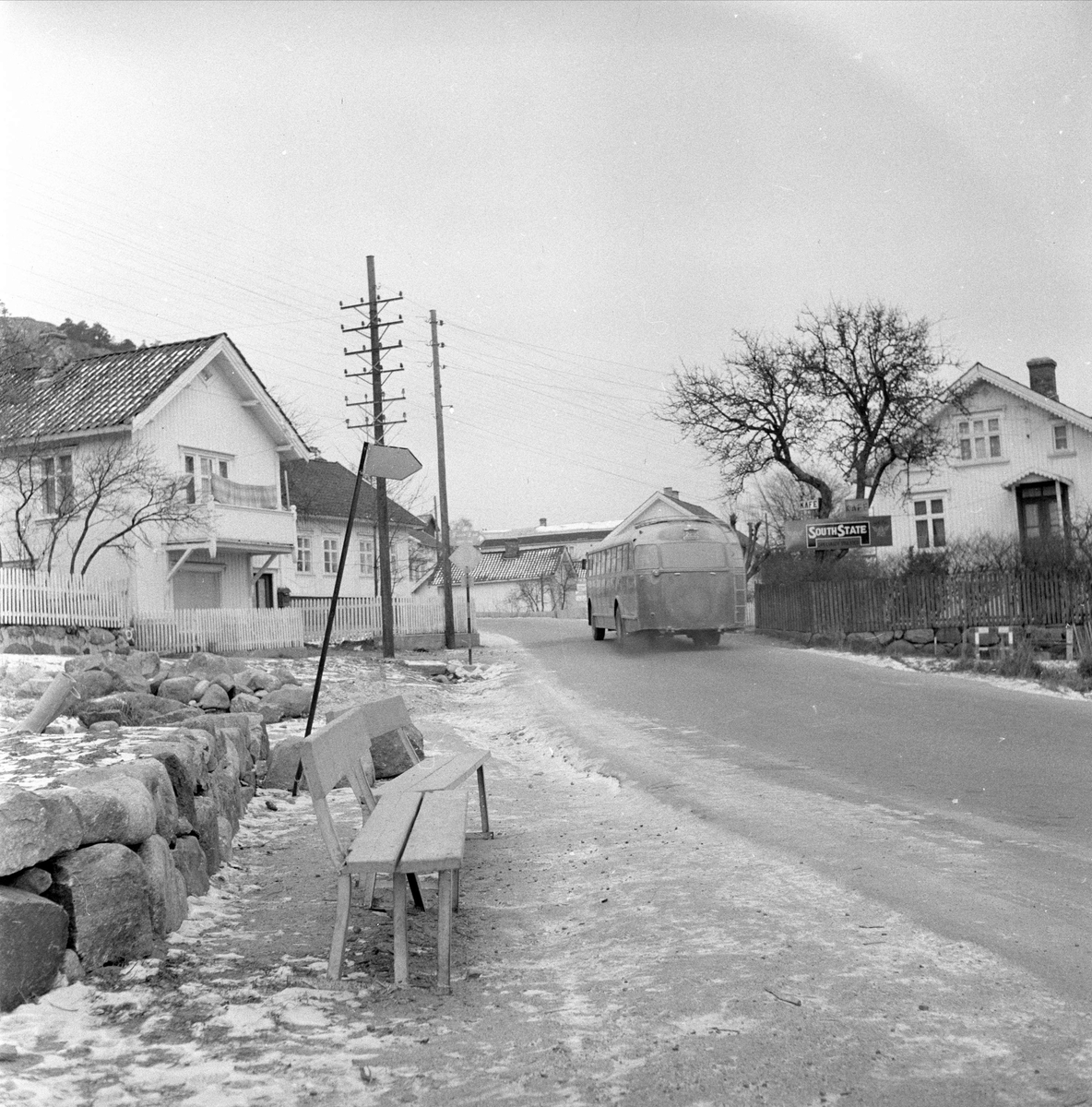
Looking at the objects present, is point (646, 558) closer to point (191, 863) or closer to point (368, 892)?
point (368, 892)

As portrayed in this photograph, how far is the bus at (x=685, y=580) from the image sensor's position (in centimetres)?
2906

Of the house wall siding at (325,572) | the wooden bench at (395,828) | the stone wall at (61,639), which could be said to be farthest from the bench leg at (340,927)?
the house wall siding at (325,572)

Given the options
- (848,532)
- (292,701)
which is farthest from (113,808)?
(848,532)

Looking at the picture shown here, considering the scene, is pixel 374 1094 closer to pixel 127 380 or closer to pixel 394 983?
pixel 394 983

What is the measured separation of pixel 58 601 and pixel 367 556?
2416 centimetres

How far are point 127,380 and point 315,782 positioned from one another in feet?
92.3

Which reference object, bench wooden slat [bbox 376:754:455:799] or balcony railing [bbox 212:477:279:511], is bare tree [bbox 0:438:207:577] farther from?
bench wooden slat [bbox 376:754:455:799]

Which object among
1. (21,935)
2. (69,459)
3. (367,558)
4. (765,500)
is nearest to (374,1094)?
(21,935)

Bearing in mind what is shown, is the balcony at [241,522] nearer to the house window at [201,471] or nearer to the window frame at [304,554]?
the house window at [201,471]

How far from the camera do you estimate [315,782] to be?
5.50 meters

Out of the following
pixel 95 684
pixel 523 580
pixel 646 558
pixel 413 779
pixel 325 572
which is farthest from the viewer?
pixel 523 580

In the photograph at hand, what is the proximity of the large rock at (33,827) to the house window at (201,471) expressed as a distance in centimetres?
2716

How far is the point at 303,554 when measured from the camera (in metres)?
47.0

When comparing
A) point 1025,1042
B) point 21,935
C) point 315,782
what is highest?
point 315,782
